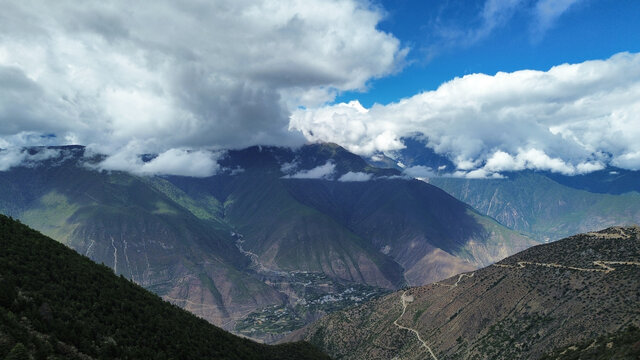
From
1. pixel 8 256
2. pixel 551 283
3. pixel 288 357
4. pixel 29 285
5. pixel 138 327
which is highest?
pixel 8 256

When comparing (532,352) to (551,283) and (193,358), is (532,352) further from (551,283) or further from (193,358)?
(193,358)

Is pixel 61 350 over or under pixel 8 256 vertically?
under

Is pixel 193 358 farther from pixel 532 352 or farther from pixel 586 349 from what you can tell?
pixel 532 352

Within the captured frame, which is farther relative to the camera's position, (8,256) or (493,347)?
(493,347)

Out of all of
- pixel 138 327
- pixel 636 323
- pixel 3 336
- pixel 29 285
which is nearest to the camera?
pixel 3 336

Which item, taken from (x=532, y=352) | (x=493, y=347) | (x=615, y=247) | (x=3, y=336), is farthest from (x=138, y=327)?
(x=615, y=247)

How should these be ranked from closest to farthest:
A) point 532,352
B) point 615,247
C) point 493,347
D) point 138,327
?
point 138,327, point 532,352, point 493,347, point 615,247
